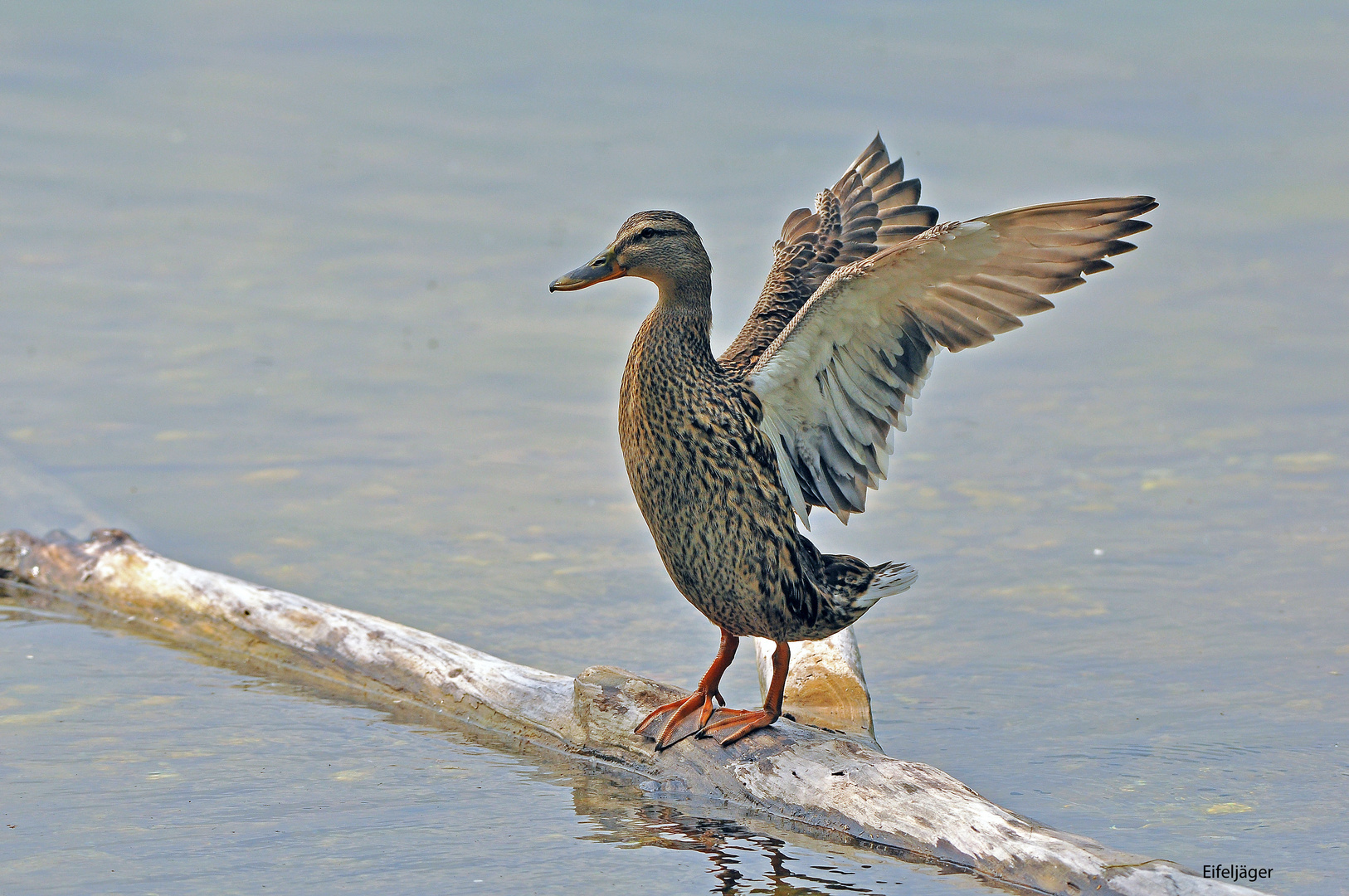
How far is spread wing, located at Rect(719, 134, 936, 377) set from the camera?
654cm

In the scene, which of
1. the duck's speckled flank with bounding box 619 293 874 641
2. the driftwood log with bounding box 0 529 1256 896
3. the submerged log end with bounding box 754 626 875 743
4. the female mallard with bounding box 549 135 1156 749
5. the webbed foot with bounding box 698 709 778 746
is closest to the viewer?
the driftwood log with bounding box 0 529 1256 896

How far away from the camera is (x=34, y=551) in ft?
24.9

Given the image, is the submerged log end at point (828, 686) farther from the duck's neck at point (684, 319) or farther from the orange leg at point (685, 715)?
the duck's neck at point (684, 319)

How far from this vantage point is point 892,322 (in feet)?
18.2

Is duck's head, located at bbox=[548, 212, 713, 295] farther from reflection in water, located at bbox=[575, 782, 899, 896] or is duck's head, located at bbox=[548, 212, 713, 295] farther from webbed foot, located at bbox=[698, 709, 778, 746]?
reflection in water, located at bbox=[575, 782, 899, 896]

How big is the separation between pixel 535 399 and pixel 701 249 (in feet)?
14.0

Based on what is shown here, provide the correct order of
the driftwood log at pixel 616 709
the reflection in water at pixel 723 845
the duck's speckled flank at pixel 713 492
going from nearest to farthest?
1. the driftwood log at pixel 616 709
2. the reflection in water at pixel 723 845
3. the duck's speckled flank at pixel 713 492

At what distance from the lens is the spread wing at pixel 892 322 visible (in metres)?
5.27

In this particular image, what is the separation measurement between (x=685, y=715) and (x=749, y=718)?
0.21m

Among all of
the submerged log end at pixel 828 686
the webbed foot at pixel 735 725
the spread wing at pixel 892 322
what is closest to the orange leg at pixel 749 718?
the webbed foot at pixel 735 725

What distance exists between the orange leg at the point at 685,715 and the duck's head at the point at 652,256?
119 centimetres

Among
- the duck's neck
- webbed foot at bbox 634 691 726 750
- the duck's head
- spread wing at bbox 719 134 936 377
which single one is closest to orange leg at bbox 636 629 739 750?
webbed foot at bbox 634 691 726 750

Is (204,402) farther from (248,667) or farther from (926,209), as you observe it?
(926,209)

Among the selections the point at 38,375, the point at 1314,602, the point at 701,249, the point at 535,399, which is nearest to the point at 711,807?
the point at 701,249
